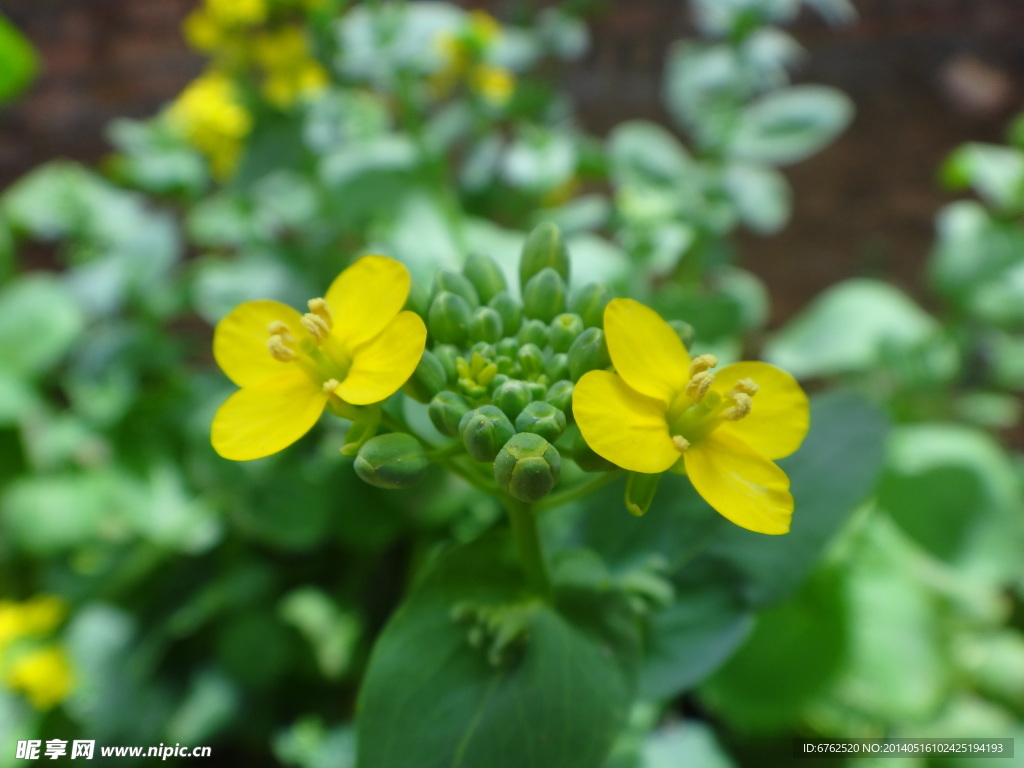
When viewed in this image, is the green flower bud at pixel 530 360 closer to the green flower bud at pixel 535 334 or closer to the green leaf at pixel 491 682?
the green flower bud at pixel 535 334

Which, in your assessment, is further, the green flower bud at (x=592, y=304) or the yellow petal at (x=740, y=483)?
the green flower bud at (x=592, y=304)

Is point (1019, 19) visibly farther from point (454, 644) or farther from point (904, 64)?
point (454, 644)

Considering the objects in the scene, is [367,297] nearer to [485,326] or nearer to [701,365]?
[485,326]

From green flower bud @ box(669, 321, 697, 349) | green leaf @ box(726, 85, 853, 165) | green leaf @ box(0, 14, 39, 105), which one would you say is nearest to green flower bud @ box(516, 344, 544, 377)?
green flower bud @ box(669, 321, 697, 349)

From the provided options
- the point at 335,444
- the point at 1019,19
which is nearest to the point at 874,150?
the point at 1019,19

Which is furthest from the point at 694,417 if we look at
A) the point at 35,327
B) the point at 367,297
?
the point at 35,327

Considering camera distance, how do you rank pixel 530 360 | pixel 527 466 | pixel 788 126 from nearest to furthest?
pixel 527 466 → pixel 530 360 → pixel 788 126

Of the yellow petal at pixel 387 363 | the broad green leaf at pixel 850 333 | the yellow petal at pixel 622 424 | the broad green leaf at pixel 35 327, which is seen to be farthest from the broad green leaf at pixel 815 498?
the broad green leaf at pixel 35 327
